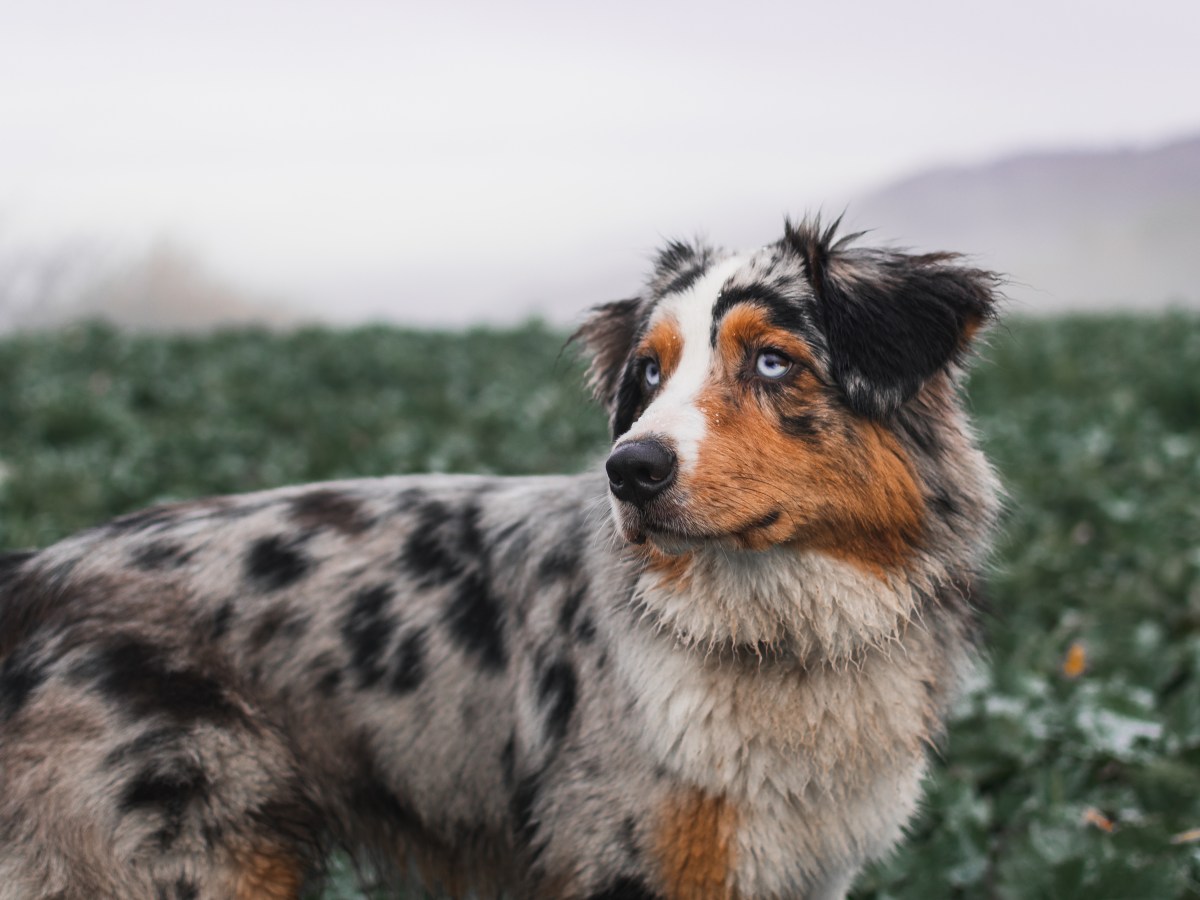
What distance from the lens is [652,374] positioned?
9.80 ft

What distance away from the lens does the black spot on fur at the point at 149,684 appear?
2.82 metres

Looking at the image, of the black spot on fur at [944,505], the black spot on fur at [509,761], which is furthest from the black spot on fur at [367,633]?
the black spot on fur at [944,505]

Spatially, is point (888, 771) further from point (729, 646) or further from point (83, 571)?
point (83, 571)

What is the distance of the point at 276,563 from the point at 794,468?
1553mm

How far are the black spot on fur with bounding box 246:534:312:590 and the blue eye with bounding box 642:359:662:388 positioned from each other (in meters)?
1.14

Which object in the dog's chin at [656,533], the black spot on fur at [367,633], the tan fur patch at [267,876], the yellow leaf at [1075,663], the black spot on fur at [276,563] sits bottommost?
the yellow leaf at [1075,663]

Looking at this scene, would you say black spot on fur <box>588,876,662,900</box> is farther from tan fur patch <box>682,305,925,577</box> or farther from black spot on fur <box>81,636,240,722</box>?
black spot on fur <box>81,636,240,722</box>

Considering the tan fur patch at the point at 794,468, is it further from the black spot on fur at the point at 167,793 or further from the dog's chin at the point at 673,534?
the black spot on fur at the point at 167,793

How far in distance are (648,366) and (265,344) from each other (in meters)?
14.6

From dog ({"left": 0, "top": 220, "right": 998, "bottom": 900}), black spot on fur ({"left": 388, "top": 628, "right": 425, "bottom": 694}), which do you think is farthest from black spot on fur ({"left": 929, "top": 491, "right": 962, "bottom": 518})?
black spot on fur ({"left": 388, "top": 628, "right": 425, "bottom": 694})

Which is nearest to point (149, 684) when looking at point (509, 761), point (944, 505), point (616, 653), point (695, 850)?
point (509, 761)

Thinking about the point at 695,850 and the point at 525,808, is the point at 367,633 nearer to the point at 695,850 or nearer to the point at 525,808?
the point at 525,808

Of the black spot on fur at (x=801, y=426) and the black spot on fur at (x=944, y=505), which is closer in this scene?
the black spot on fur at (x=801, y=426)

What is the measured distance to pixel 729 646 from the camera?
2855 millimetres
